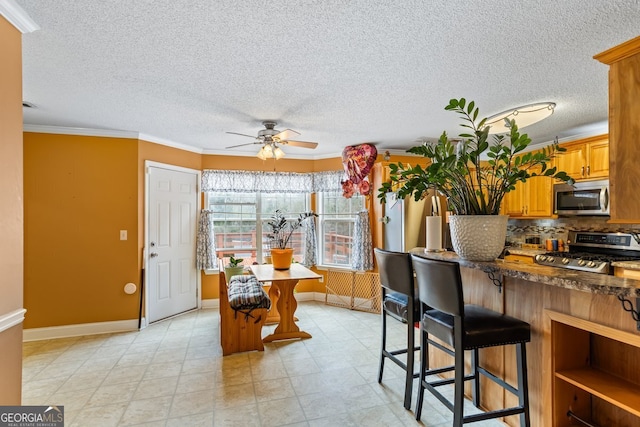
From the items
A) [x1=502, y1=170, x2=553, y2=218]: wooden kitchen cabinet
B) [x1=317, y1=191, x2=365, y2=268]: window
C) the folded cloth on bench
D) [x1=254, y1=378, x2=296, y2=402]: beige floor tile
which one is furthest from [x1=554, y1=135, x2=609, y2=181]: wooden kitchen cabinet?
[x1=254, y1=378, x2=296, y2=402]: beige floor tile

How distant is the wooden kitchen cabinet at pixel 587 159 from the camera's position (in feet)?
12.0

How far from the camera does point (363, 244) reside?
4660 millimetres

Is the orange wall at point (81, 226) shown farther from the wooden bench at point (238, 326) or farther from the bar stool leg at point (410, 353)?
the bar stool leg at point (410, 353)

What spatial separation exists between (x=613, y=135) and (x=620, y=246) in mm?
2776

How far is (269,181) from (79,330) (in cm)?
300

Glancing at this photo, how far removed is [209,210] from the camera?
4.73 metres

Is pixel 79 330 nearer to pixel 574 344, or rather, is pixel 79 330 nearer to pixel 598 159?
pixel 574 344

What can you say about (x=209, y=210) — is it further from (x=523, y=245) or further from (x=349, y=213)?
(x=523, y=245)

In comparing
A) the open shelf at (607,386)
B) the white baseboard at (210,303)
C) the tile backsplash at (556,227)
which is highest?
the tile backsplash at (556,227)

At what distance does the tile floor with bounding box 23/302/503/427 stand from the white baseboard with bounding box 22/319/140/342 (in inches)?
4.4

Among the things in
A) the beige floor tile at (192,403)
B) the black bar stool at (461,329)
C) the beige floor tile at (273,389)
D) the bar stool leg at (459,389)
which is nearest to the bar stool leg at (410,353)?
the black bar stool at (461,329)

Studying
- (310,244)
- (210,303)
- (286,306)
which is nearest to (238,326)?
(286,306)

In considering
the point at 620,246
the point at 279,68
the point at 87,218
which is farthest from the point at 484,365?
the point at 87,218

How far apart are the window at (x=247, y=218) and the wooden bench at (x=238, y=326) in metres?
1.69
